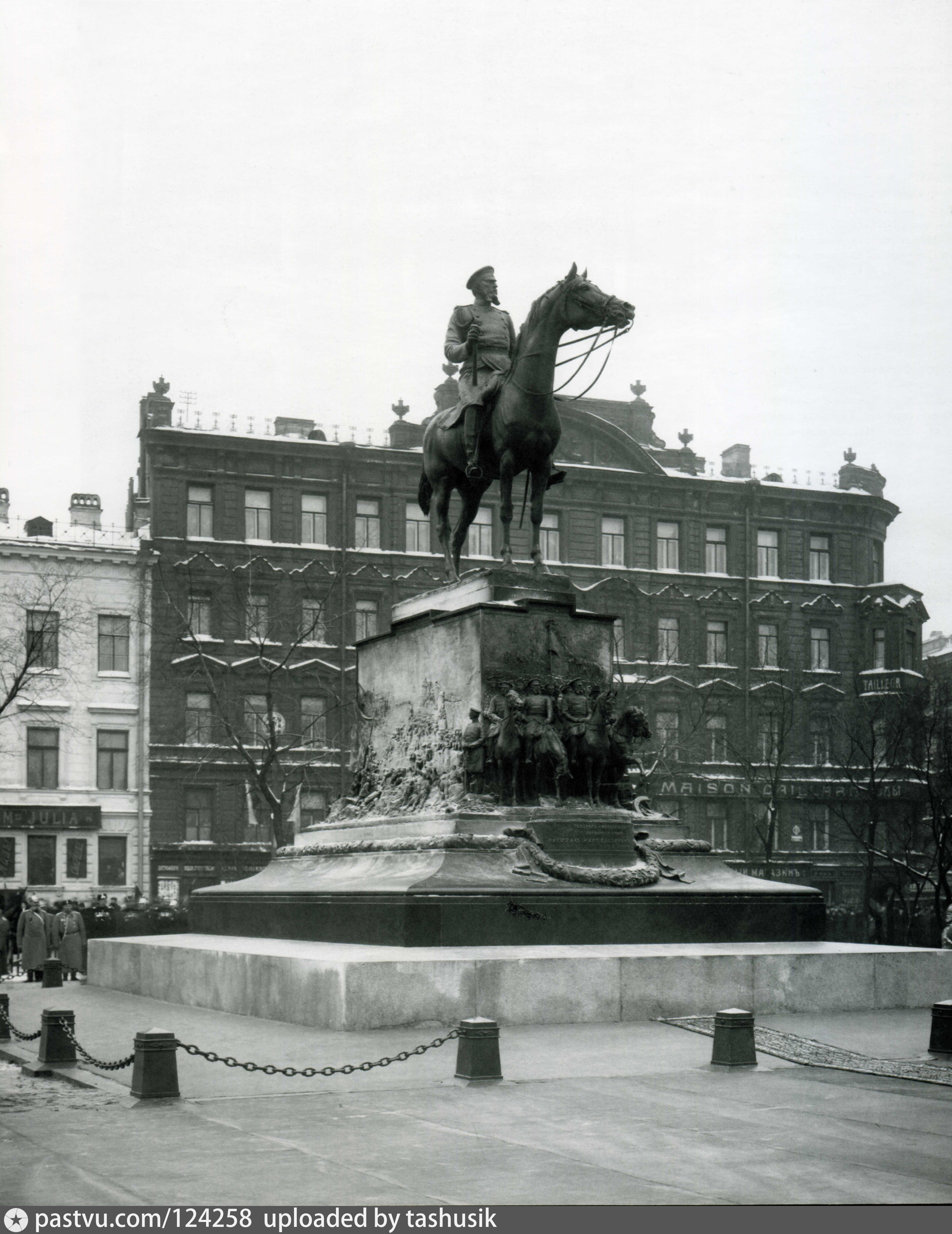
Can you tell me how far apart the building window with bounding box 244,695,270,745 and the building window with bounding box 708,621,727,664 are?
1598cm

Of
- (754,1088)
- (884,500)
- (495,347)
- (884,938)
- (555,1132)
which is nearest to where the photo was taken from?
(555,1132)

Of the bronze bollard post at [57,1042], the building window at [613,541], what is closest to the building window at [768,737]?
the building window at [613,541]

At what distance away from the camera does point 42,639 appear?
141ft

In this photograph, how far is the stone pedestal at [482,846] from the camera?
49.3 ft

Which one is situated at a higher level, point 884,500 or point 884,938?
point 884,500

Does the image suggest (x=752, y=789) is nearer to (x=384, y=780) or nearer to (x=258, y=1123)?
(x=384, y=780)

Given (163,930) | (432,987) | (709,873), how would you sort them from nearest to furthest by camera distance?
(432,987) → (709,873) → (163,930)

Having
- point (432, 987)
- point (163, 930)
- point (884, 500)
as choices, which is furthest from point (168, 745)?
point (432, 987)

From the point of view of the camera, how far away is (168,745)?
53.2 metres

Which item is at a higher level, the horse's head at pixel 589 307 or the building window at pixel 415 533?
the building window at pixel 415 533

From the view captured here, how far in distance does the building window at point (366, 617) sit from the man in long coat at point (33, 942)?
2843cm

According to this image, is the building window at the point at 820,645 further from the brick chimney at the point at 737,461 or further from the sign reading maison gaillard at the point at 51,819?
the sign reading maison gaillard at the point at 51,819

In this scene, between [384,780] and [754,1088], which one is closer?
[754,1088]

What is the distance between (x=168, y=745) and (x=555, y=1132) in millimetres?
45420
